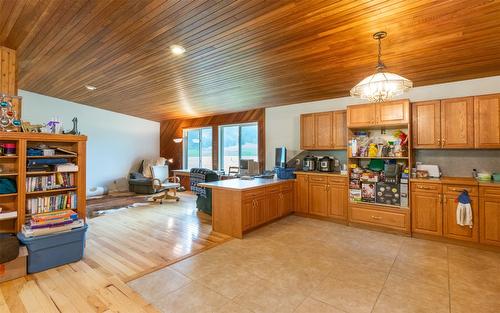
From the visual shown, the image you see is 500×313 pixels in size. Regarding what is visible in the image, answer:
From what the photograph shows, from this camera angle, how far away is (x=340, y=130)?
478 cm

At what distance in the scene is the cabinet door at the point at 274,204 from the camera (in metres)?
4.43

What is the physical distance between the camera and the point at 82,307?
83.5 inches

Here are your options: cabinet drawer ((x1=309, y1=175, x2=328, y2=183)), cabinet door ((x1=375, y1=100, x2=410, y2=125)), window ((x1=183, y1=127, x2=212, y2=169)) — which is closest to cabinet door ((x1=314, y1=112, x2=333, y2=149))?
cabinet drawer ((x1=309, y1=175, x2=328, y2=183))

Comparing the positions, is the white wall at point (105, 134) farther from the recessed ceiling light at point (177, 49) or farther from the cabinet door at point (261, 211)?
the cabinet door at point (261, 211)

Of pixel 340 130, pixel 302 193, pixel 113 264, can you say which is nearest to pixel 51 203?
pixel 113 264

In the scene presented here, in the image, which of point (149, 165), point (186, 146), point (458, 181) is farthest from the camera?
point (186, 146)

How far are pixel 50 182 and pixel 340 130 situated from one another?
479cm

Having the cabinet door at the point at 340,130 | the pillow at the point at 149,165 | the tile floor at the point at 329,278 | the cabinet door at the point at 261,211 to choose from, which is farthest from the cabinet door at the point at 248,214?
the pillow at the point at 149,165

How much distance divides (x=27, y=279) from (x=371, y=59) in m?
4.99

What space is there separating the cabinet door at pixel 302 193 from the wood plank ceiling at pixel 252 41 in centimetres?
180

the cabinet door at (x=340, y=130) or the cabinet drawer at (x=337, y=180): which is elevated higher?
the cabinet door at (x=340, y=130)

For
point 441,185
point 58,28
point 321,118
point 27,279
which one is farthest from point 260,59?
point 27,279

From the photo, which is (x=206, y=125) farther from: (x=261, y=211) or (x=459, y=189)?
(x=459, y=189)

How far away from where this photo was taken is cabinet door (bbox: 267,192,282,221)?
443 cm
